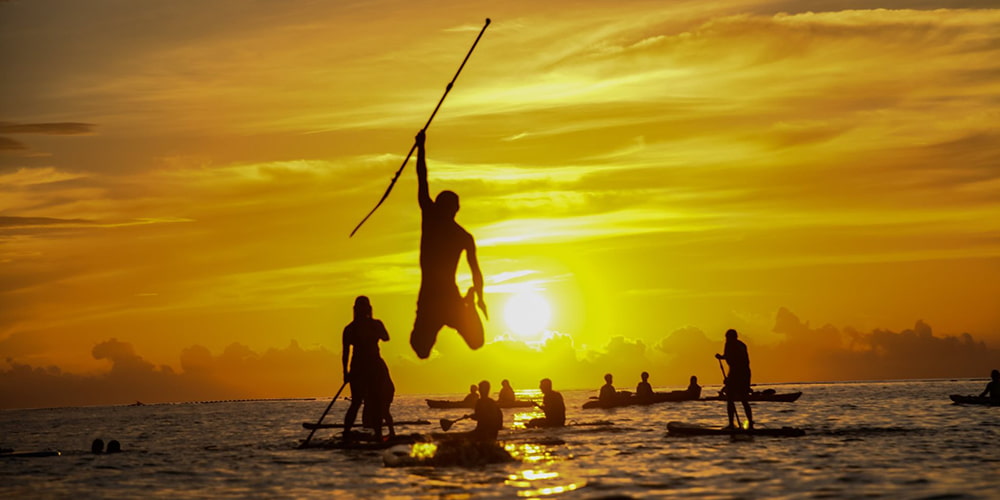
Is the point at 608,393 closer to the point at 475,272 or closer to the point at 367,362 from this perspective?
the point at 367,362

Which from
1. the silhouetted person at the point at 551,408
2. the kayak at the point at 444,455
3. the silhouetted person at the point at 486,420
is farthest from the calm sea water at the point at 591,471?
the silhouetted person at the point at 551,408

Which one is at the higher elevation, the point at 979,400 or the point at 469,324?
the point at 469,324

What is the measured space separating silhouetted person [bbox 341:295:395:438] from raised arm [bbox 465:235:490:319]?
10355 millimetres

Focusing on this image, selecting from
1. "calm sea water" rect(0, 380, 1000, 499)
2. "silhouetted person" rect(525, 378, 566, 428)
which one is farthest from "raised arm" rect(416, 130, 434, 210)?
"silhouetted person" rect(525, 378, 566, 428)

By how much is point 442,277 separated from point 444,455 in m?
9.60

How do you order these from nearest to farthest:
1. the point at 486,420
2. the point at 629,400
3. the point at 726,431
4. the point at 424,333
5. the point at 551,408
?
1. the point at 424,333
2. the point at 486,420
3. the point at 726,431
4. the point at 551,408
5. the point at 629,400

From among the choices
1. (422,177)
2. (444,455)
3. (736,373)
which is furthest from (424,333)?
(736,373)

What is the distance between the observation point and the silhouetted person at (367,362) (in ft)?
82.2

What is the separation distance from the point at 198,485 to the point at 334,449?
20.5ft

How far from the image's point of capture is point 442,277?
1438 centimetres

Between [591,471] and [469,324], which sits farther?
[591,471]

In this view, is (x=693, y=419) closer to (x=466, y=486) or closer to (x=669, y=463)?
(x=669, y=463)

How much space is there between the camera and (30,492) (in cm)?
2100

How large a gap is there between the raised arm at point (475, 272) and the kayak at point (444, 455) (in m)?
8.68
